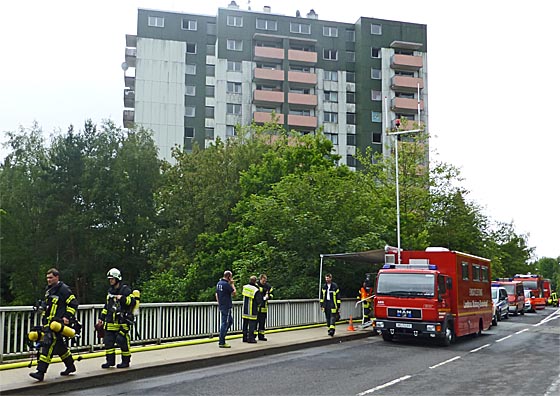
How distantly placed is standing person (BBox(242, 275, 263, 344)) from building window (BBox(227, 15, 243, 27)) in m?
58.0

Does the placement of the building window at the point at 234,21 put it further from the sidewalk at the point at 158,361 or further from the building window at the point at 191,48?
the sidewalk at the point at 158,361

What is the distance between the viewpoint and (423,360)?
50.8 ft

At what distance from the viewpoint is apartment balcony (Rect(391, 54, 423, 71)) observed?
7494 cm

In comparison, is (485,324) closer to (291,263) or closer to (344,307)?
(344,307)

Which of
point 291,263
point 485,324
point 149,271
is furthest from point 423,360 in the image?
point 149,271

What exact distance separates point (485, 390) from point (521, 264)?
Result: 66659 mm

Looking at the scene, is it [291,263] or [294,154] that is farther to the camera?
[294,154]

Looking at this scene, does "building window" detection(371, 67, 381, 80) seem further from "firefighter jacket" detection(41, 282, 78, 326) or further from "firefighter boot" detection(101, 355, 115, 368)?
"firefighter jacket" detection(41, 282, 78, 326)

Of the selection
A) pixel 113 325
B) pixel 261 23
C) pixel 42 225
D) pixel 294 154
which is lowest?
pixel 113 325

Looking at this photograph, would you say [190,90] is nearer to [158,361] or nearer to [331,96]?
[331,96]

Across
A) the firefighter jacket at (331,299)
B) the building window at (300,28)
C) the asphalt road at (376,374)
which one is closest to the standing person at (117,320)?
the asphalt road at (376,374)

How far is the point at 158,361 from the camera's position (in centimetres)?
1298

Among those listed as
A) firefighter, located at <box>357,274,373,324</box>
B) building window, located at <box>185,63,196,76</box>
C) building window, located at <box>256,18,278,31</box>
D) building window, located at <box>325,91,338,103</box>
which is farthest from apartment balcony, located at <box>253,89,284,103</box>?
firefighter, located at <box>357,274,373,324</box>

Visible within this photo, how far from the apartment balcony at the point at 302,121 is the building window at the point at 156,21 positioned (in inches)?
681
